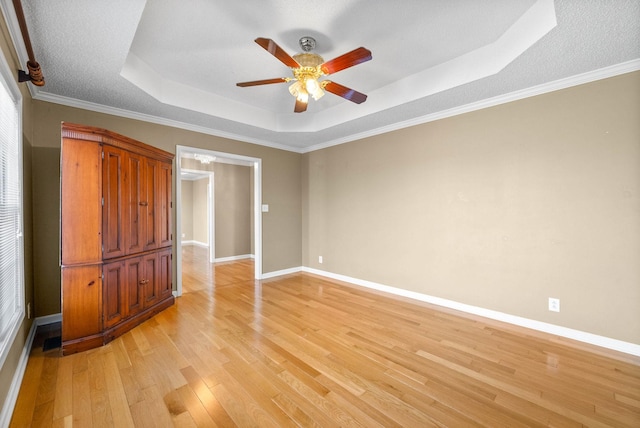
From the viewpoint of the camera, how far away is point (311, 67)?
2303 mm

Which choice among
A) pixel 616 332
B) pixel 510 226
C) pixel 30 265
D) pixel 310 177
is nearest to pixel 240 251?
pixel 310 177

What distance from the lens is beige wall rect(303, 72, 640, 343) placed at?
242cm

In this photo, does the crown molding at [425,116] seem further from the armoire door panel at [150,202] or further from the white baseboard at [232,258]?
the white baseboard at [232,258]

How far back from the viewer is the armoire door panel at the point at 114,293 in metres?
2.51

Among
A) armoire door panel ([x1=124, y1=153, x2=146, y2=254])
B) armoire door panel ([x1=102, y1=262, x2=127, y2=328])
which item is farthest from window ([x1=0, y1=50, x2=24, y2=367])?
armoire door panel ([x1=124, y1=153, x2=146, y2=254])

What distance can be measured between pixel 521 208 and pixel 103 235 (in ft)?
14.0

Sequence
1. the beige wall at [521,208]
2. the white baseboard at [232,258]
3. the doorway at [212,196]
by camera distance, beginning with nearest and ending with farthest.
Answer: the beige wall at [521,208], the doorway at [212,196], the white baseboard at [232,258]

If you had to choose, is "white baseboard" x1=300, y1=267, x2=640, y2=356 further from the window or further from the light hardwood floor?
the window

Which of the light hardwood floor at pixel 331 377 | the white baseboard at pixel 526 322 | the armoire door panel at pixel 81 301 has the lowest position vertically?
the light hardwood floor at pixel 331 377

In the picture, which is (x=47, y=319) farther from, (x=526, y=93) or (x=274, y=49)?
(x=526, y=93)

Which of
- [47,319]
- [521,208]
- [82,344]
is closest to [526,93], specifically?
[521,208]

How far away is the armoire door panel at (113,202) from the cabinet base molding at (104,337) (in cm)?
71

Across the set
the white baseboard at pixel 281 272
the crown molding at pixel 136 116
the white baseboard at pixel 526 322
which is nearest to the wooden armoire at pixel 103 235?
the crown molding at pixel 136 116

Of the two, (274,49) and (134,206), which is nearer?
(274,49)
